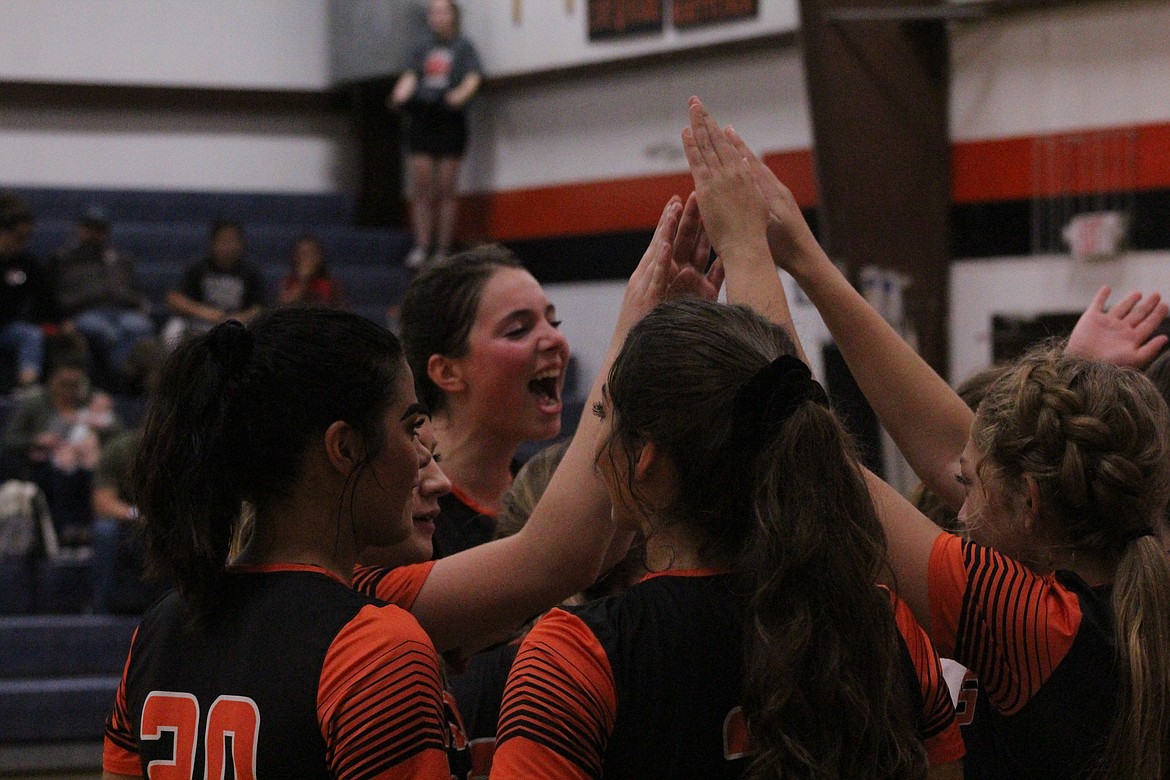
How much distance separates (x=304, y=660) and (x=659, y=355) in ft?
1.44

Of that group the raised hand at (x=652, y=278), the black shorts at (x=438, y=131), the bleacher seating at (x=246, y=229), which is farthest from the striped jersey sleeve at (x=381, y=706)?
the black shorts at (x=438, y=131)

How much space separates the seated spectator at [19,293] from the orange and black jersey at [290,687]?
6175 millimetres

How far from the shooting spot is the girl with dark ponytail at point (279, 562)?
1.30 meters

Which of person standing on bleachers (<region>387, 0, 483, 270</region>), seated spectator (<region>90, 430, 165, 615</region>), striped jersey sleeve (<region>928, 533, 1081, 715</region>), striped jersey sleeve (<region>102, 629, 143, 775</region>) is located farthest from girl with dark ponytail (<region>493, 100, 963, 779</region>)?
person standing on bleachers (<region>387, 0, 483, 270</region>)

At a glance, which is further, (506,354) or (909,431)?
(506,354)

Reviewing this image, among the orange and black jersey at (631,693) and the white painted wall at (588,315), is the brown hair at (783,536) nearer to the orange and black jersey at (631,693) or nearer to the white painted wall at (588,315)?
the orange and black jersey at (631,693)

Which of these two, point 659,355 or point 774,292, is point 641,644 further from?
point 774,292

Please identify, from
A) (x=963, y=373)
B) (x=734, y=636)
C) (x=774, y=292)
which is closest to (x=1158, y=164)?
(x=963, y=373)

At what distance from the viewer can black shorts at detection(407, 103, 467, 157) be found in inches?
348

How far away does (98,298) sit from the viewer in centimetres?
748

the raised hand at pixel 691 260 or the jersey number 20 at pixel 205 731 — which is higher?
the raised hand at pixel 691 260

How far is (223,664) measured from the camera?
4.45 feet

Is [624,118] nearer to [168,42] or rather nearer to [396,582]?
[168,42]

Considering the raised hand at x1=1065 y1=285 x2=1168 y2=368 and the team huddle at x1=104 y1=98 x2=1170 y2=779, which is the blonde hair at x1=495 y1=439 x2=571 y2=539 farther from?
the raised hand at x1=1065 y1=285 x2=1168 y2=368
